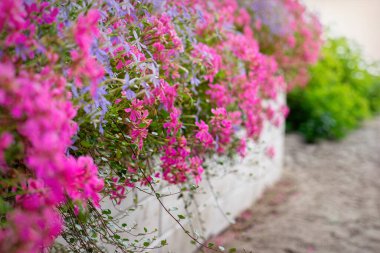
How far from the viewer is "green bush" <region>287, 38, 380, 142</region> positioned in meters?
5.20

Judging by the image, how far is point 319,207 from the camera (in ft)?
11.1

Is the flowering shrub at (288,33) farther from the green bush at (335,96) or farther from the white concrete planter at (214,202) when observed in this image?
the green bush at (335,96)

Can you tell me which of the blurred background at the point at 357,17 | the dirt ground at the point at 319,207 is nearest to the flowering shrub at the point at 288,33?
the dirt ground at the point at 319,207

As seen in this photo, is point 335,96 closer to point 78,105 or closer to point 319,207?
point 319,207

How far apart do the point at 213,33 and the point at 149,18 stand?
64cm

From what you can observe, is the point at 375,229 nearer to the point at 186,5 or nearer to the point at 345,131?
the point at 186,5

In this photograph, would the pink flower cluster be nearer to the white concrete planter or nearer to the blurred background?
the white concrete planter

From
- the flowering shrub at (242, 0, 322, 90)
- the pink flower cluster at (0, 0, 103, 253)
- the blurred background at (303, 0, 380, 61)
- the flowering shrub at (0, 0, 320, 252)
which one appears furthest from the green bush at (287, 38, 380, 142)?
the pink flower cluster at (0, 0, 103, 253)

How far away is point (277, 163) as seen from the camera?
3.97 m

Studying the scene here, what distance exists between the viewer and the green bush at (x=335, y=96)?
17.1 feet

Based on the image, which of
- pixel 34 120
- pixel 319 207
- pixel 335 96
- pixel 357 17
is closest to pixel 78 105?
pixel 34 120

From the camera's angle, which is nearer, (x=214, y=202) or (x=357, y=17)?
(x=214, y=202)

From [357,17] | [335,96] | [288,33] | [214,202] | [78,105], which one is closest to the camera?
[78,105]

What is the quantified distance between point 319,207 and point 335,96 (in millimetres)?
2324
